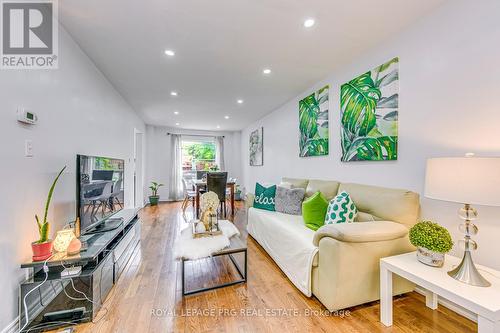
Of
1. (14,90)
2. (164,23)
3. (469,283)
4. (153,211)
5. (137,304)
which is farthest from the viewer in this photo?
(153,211)

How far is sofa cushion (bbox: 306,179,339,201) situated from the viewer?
253 cm

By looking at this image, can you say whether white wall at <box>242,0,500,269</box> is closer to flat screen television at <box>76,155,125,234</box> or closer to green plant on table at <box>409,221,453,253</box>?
green plant on table at <box>409,221,453,253</box>

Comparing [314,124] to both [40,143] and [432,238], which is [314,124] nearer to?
[432,238]

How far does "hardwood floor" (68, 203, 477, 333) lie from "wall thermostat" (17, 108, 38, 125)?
1531 millimetres

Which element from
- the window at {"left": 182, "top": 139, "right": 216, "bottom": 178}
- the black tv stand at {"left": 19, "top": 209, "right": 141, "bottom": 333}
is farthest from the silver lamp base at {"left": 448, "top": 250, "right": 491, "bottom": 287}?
the window at {"left": 182, "top": 139, "right": 216, "bottom": 178}

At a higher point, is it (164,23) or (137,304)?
(164,23)

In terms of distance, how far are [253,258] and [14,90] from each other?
2611mm

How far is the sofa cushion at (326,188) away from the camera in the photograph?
2533 mm

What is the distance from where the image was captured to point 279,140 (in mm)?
4305

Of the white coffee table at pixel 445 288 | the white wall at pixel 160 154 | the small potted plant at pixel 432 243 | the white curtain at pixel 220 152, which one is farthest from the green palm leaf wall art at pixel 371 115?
the white wall at pixel 160 154

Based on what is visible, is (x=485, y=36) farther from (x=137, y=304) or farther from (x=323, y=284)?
(x=137, y=304)

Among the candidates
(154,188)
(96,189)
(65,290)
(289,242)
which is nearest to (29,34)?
(96,189)

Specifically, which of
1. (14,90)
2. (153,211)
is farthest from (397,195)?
(153,211)

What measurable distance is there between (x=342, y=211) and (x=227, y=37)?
6.76ft
